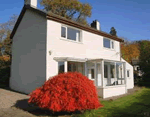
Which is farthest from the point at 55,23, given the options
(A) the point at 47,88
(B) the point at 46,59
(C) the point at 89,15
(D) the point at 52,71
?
(C) the point at 89,15

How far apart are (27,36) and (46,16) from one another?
13.3ft

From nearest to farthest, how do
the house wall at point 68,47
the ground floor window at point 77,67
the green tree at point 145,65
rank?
the house wall at point 68,47
the ground floor window at point 77,67
the green tree at point 145,65

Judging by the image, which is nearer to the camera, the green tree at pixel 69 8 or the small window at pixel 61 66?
the small window at pixel 61 66

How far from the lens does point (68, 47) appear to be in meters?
14.2

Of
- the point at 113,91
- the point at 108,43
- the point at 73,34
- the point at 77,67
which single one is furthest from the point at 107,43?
the point at 113,91

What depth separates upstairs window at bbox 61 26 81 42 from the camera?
14.3 meters

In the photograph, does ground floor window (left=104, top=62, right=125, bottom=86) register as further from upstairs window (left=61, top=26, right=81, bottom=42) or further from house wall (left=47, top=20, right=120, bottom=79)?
upstairs window (left=61, top=26, right=81, bottom=42)

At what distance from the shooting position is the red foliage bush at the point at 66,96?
7363 millimetres

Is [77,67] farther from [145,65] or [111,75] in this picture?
[145,65]

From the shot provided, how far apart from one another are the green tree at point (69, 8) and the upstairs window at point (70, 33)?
2006cm

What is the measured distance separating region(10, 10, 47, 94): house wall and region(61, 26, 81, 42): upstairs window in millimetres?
1997

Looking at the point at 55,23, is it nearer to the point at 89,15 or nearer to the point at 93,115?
the point at 93,115

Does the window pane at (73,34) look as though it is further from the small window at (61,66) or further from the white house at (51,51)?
the small window at (61,66)

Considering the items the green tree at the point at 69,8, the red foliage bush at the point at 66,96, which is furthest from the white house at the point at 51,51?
the green tree at the point at 69,8
